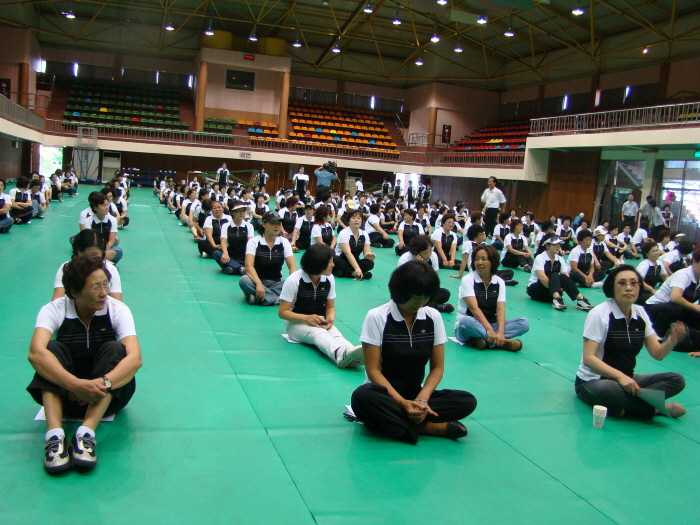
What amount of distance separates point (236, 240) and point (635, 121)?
1631cm

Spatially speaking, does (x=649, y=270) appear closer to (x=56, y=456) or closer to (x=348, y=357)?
(x=348, y=357)

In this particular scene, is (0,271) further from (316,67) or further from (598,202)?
(316,67)

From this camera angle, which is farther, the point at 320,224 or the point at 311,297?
the point at 320,224

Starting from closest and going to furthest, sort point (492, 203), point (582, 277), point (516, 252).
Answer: point (582, 277), point (516, 252), point (492, 203)

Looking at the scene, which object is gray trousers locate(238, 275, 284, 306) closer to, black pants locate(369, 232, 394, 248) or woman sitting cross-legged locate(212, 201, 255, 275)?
woman sitting cross-legged locate(212, 201, 255, 275)

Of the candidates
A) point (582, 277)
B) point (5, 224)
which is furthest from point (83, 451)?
point (5, 224)

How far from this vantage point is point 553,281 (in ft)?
30.8

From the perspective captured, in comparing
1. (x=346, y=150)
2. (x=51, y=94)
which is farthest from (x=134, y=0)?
(x=346, y=150)

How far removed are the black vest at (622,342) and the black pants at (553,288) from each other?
4.72 metres

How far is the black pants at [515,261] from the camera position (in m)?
13.6

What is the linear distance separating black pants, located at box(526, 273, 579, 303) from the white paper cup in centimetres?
504

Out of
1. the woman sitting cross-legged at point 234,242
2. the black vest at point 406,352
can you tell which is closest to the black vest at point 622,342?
the black vest at point 406,352

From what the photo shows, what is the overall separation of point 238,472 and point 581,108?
105 ft

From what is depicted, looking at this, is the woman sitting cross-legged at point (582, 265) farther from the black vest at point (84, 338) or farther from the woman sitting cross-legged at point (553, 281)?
the black vest at point (84, 338)
